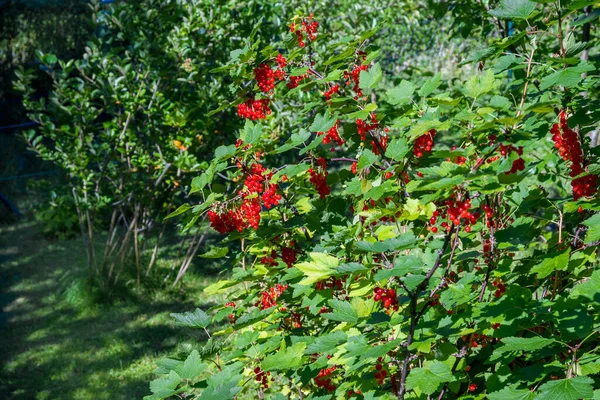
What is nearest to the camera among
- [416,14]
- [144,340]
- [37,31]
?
[144,340]

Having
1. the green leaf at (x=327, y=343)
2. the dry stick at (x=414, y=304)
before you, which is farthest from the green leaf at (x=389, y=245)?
the green leaf at (x=327, y=343)

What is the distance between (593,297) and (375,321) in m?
0.57

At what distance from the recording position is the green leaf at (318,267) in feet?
5.96

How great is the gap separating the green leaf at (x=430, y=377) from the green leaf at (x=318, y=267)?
36 centimetres

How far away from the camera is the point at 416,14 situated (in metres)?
9.53

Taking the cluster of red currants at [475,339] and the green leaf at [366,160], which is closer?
the green leaf at [366,160]

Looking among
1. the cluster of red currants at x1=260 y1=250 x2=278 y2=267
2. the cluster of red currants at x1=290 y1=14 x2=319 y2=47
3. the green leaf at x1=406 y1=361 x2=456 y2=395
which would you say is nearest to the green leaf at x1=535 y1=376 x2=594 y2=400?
the green leaf at x1=406 y1=361 x2=456 y2=395

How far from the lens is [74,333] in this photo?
5086 mm

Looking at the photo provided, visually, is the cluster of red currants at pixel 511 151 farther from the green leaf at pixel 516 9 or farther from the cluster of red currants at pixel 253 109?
the cluster of red currants at pixel 253 109

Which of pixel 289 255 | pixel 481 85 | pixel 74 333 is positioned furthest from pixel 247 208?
pixel 74 333

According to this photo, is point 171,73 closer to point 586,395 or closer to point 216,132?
point 216,132

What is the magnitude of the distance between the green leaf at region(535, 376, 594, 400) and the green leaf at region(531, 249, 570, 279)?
0.39m

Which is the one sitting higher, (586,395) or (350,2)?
(350,2)

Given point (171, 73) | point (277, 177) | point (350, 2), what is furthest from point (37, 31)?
point (277, 177)
